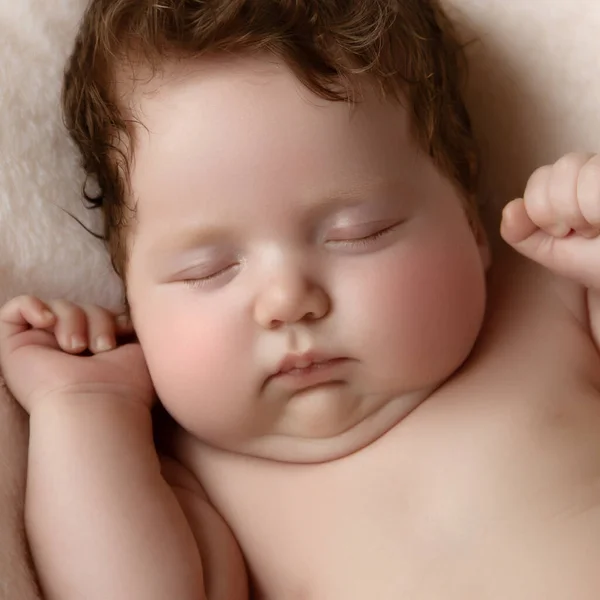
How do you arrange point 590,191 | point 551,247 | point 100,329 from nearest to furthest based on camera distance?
point 590,191 → point 551,247 → point 100,329

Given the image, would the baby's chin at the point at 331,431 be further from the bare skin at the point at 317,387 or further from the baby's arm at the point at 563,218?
the baby's arm at the point at 563,218

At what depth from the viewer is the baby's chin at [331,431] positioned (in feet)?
3.24

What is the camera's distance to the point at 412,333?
3.16ft

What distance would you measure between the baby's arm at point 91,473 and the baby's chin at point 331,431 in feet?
0.41

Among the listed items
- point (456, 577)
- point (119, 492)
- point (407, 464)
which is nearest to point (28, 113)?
point (119, 492)

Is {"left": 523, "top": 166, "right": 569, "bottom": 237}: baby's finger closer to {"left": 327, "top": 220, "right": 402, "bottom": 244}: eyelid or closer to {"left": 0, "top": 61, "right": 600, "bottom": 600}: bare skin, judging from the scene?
{"left": 0, "top": 61, "right": 600, "bottom": 600}: bare skin

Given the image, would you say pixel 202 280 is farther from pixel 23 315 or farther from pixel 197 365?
pixel 23 315

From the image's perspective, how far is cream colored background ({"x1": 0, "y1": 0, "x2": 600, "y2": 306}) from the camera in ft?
3.74

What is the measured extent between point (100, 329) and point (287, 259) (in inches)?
11.4

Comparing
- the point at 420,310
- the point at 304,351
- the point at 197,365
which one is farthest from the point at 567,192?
the point at 197,365

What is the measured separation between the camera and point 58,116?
1.17 m

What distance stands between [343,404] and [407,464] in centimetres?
10

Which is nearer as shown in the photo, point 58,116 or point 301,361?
point 301,361

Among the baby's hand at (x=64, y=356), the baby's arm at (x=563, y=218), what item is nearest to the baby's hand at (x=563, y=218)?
the baby's arm at (x=563, y=218)
